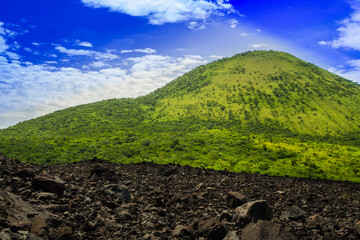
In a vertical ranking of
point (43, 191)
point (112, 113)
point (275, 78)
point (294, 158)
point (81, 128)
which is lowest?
point (294, 158)

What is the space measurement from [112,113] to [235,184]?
120660 mm

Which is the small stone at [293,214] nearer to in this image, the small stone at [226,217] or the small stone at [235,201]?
the small stone at [235,201]

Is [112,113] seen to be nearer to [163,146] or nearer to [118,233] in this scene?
[163,146]

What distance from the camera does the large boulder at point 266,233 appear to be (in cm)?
782

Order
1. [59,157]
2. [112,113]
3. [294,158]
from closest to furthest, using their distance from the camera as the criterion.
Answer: [294,158] → [59,157] → [112,113]

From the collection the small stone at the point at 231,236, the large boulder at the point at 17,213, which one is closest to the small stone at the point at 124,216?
the large boulder at the point at 17,213

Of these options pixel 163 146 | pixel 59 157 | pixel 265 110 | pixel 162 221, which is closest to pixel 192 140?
pixel 163 146

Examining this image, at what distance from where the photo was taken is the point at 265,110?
123312 millimetres

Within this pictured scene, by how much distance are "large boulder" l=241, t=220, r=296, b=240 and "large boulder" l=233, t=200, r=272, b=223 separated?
65.0 inches

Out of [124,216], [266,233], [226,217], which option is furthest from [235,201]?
[124,216]

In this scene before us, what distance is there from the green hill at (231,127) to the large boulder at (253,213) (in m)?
31.4

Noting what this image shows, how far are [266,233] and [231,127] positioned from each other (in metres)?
99.1

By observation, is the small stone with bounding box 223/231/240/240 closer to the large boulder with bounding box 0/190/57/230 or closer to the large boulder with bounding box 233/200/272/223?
the large boulder with bounding box 233/200/272/223

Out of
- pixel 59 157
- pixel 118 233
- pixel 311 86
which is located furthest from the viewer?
pixel 311 86
